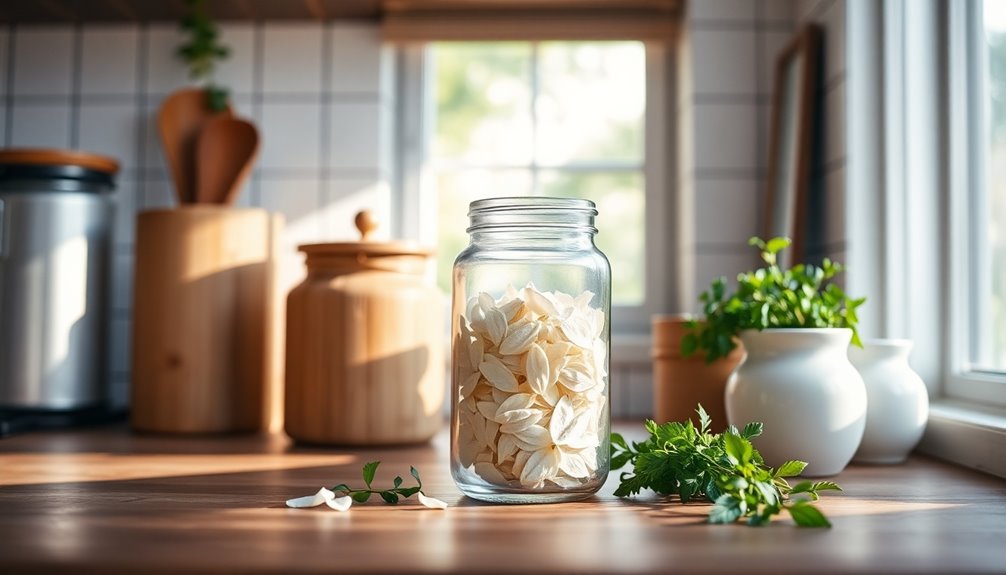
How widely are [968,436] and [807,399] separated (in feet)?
0.70

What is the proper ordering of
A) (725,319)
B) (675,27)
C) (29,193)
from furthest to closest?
(675,27)
(29,193)
(725,319)

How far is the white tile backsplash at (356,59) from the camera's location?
4.99 feet

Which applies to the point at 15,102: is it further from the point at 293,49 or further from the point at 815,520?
the point at 815,520

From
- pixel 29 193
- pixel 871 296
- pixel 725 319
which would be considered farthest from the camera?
pixel 29 193

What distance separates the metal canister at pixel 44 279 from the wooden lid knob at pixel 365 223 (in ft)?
1.55

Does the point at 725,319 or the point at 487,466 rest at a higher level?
the point at 725,319

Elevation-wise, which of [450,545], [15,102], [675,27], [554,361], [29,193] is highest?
[675,27]

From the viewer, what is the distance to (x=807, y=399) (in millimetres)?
854

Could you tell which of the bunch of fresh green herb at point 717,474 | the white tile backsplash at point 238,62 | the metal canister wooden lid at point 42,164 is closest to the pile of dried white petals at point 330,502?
the bunch of fresh green herb at point 717,474

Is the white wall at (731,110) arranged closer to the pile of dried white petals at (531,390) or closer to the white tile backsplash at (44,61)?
the pile of dried white petals at (531,390)

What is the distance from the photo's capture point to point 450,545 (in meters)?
0.57

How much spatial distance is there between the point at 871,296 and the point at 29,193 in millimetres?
1218

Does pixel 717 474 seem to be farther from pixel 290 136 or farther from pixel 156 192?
pixel 156 192

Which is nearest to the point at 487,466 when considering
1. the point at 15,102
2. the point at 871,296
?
the point at 871,296
